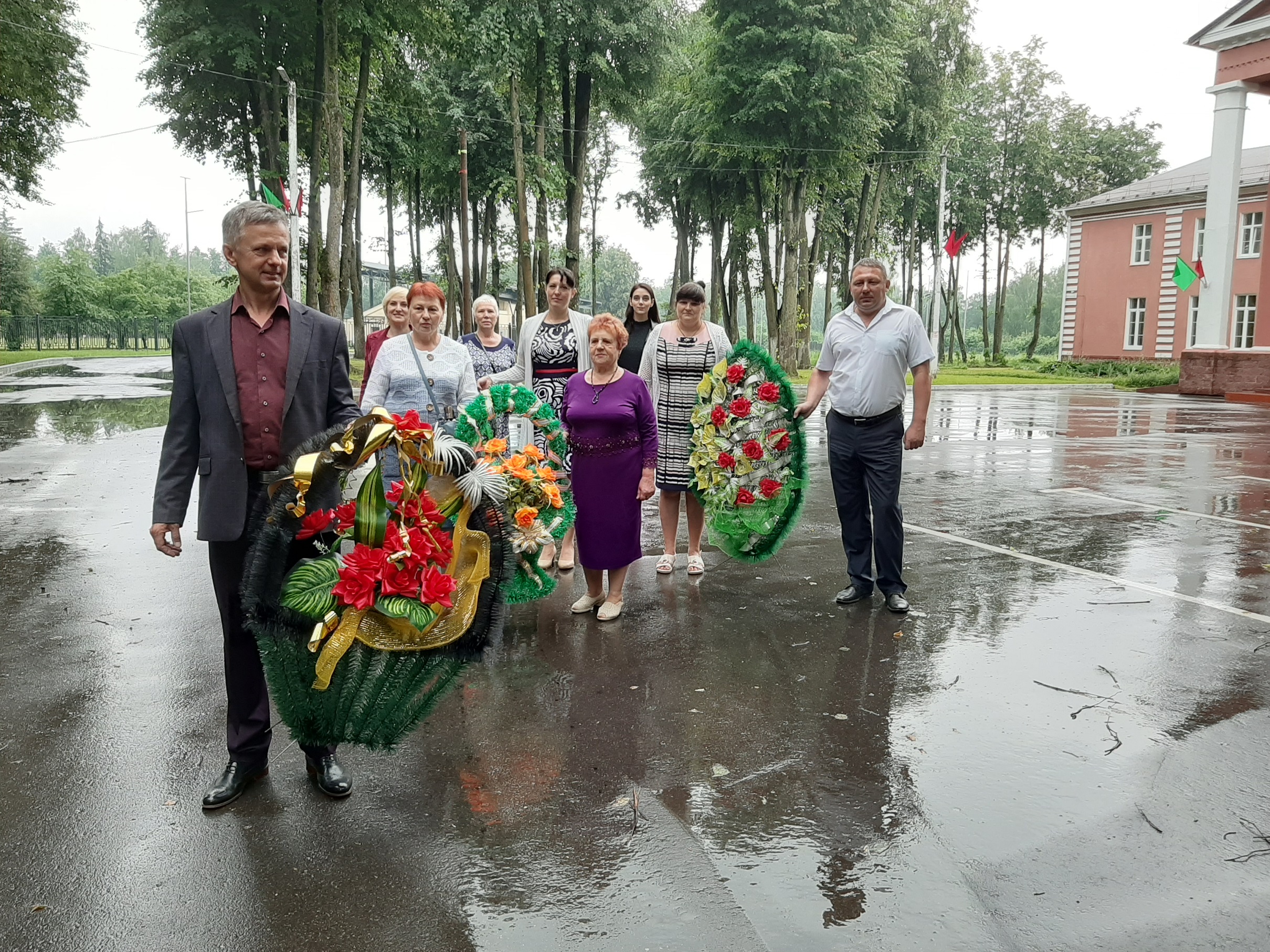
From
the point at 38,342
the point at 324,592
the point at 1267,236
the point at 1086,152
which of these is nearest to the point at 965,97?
the point at 1267,236

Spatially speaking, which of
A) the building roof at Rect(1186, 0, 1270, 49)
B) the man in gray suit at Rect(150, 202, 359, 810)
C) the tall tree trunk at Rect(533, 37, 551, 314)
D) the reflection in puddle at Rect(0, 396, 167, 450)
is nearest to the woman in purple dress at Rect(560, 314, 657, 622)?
the man in gray suit at Rect(150, 202, 359, 810)

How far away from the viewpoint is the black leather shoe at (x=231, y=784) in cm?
365

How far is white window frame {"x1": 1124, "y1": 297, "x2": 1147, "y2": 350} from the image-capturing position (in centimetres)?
4612

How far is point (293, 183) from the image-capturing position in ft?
84.5

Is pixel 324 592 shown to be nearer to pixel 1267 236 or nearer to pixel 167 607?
pixel 167 607

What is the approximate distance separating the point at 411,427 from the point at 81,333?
77098 mm

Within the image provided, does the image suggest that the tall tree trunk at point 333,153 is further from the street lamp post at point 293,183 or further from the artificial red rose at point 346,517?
the artificial red rose at point 346,517

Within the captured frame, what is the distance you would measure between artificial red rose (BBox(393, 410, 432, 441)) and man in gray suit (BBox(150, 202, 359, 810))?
36cm

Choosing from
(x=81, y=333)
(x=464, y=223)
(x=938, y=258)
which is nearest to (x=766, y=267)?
(x=938, y=258)

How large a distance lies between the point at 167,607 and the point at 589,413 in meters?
2.94

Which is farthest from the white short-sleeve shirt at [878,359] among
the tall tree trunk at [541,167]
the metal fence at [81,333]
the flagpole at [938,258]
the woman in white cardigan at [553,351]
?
the metal fence at [81,333]

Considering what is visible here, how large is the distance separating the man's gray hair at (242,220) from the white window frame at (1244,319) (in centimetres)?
4587

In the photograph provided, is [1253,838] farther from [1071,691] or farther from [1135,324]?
[1135,324]

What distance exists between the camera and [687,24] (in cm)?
2920
